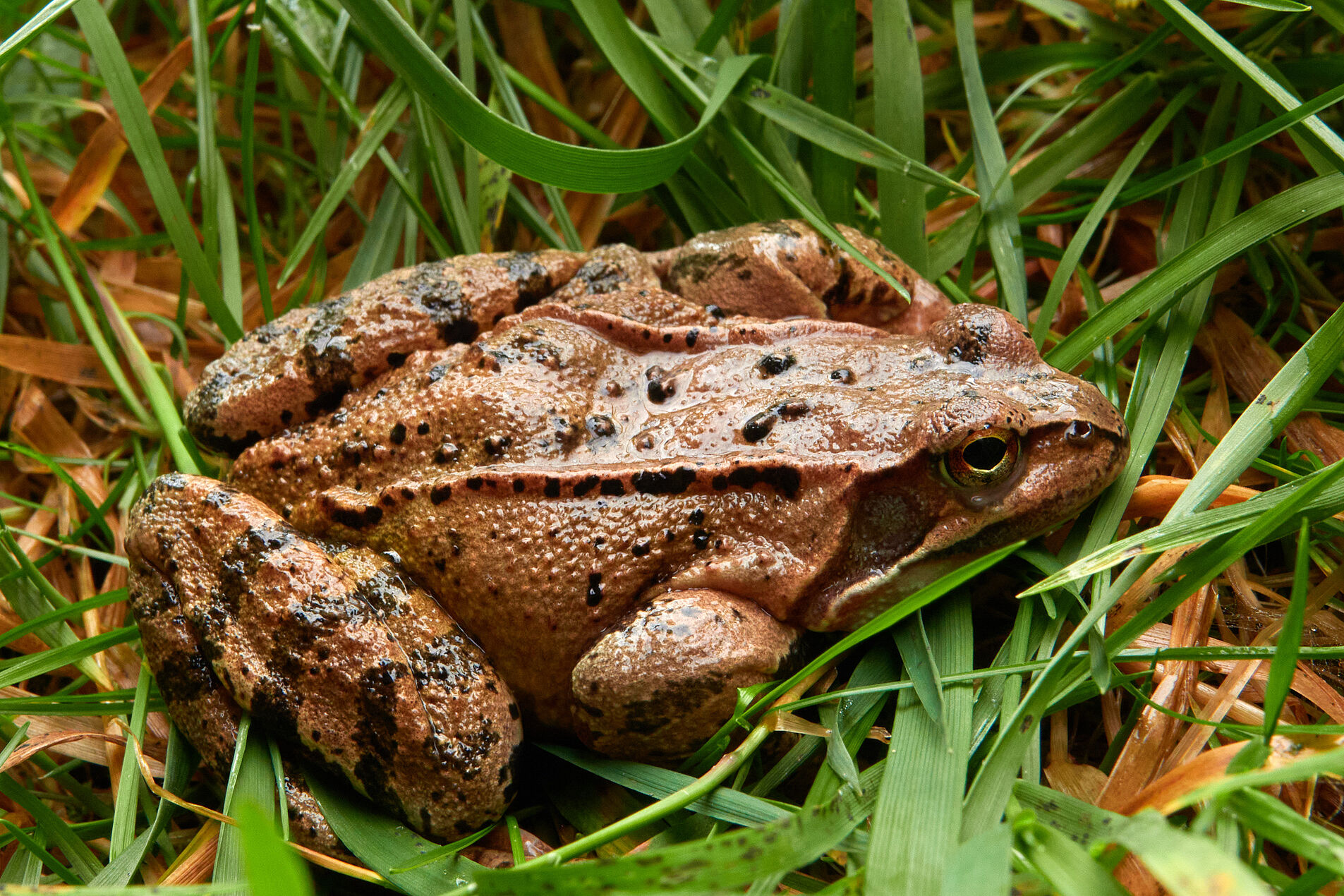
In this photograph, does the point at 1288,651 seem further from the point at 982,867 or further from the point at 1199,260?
the point at 1199,260

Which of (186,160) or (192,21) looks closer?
(192,21)

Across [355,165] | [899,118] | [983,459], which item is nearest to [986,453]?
[983,459]

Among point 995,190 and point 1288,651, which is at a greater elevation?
point 995,190

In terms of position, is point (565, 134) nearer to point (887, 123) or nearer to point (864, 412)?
point (887, 123)

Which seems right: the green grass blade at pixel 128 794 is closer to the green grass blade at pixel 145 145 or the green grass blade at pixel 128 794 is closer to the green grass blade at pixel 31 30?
the green grass blade at pixel 145 145

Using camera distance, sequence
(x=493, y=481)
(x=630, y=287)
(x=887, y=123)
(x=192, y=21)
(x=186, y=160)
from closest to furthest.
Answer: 1. (x=493, y=481)
2. (x=630, y=287)
3. (x=887, y=123)
4. (x=192, y=21)
5. (x=186, y=160)

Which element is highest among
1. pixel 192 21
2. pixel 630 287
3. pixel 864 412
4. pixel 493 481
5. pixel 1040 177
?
pixel 192 21

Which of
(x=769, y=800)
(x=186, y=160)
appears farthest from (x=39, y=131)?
(x=769, y=800)
